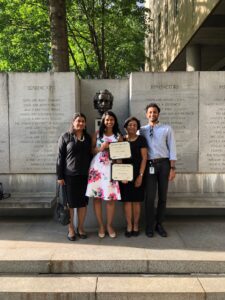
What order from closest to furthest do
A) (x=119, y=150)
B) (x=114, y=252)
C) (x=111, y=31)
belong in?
1. (x=114, y=252)
2. (x=119, y=150)
3. (x=111, y=31)

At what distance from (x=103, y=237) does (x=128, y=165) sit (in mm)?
1164

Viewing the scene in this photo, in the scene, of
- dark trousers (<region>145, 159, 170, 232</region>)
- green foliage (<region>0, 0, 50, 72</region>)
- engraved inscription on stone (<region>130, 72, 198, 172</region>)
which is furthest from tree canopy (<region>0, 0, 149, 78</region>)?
dark trousers (<region>145, 159, 170, 232</region>)

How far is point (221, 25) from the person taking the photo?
43.3 ft

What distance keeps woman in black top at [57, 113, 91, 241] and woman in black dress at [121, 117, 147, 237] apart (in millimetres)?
584

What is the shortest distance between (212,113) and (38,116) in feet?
10.3

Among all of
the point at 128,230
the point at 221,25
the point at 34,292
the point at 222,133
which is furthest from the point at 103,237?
the point at 221,25

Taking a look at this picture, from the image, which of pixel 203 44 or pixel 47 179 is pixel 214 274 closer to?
pixel 47 179

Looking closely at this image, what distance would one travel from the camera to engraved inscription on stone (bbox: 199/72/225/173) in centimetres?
646

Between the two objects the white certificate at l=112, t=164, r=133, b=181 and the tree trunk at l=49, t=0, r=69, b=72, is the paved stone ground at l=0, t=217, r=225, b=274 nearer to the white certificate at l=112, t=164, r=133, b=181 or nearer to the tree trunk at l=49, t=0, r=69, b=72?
the white certificate at l=112, t=164, r=133, b=181

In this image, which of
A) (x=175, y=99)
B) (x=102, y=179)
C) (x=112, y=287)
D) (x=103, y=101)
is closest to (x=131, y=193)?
(x=102, y=179)

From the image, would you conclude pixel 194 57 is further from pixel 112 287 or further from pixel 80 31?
pixel 112 287

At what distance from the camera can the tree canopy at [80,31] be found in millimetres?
15375

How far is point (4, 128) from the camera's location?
6520 millimetres

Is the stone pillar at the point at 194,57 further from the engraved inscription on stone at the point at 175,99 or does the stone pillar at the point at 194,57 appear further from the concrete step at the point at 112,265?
the concrete step at the point at 112,265
